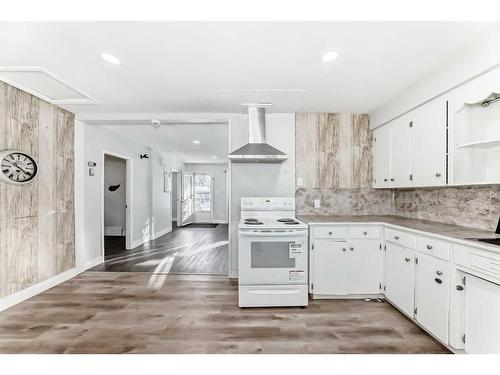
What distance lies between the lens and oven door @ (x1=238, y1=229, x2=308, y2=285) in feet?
8.13

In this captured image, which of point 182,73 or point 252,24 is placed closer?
point 252,24

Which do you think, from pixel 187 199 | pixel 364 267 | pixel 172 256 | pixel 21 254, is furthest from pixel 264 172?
pixel 187 199

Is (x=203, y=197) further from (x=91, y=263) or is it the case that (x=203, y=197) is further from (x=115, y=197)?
(x=91, y=263)

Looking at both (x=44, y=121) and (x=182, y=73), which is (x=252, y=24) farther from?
(x=44, y=121)

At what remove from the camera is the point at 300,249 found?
8.23ft

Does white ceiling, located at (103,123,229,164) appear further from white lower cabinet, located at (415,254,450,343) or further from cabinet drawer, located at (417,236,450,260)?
white lower cabinet, located at (415,254,450,343)

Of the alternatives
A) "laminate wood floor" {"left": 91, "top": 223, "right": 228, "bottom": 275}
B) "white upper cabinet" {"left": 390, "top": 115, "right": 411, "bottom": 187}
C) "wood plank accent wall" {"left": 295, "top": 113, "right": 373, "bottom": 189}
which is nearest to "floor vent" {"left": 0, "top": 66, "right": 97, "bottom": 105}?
"laminate wood floor" {"left": 91, "top": 223, "right": 228, "bottom": 275}

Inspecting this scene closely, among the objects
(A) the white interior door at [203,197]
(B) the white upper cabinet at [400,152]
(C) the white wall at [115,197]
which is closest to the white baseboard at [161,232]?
(C) the white wall at [115,197]

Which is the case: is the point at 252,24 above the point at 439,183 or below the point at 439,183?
above

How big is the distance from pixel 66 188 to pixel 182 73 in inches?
93.8

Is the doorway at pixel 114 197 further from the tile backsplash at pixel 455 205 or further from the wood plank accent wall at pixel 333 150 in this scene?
the tile backsplash at pixel 455 205

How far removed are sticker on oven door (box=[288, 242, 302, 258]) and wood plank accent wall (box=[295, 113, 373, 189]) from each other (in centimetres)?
106

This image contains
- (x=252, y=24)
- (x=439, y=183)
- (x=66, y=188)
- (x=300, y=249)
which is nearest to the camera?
(x=252, y=24)
